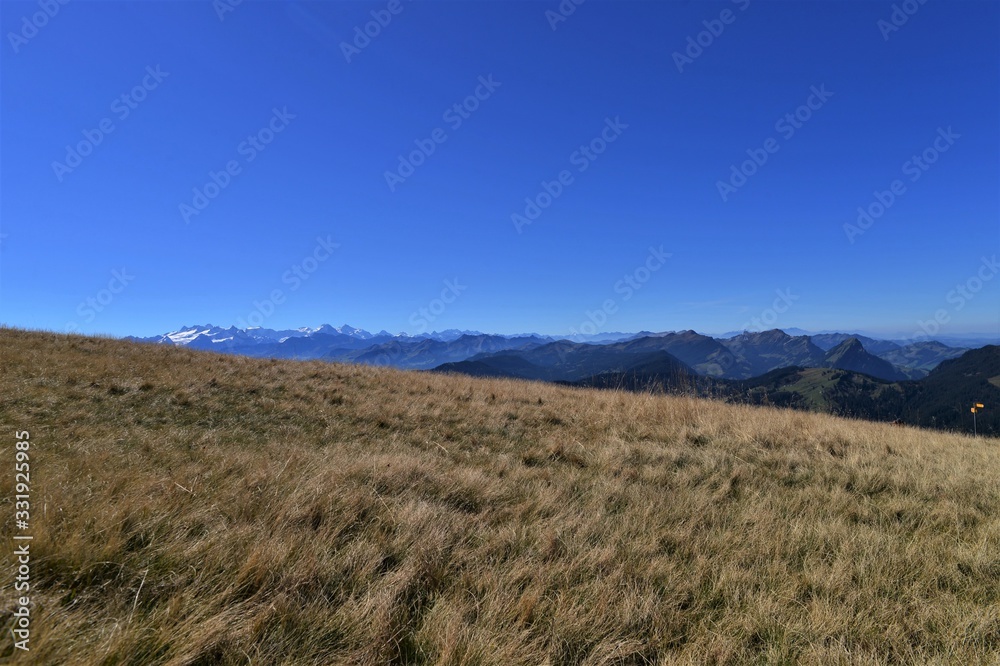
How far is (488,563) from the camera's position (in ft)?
10.4

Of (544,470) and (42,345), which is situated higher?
(42,345)

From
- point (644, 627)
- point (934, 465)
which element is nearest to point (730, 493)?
point (644, 627)

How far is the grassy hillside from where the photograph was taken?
2258 mm

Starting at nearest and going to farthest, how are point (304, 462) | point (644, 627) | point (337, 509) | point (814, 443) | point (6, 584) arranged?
point (6, 584), point (644, 627), point (337, 509), point (304, 462), point (814, 443)

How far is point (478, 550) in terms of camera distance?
328 centimetres

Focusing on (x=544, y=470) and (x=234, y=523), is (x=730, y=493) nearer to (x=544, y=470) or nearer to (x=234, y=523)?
(x=544, y=470)

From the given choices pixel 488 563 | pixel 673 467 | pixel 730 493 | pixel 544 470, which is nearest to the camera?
pixel 488 563

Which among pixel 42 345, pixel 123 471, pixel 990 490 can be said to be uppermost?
pixel 42 345

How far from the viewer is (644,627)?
263 cm

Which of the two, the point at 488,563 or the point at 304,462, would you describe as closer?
the point at 488,563

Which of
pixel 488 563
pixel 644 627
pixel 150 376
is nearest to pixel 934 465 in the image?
pixel 644 627

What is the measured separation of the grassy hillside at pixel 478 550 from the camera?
7.41 ft

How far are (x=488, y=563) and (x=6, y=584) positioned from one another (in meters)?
2.80

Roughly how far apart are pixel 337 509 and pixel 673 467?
496cm
